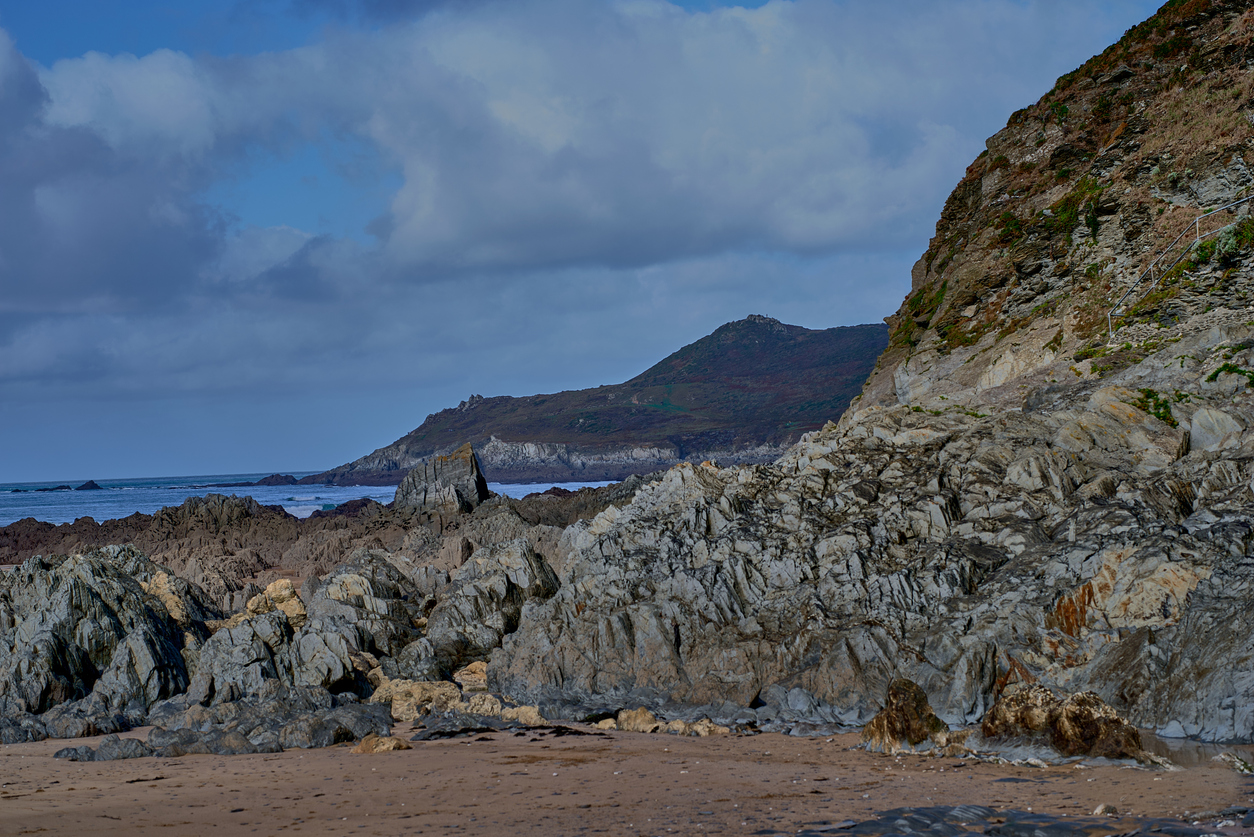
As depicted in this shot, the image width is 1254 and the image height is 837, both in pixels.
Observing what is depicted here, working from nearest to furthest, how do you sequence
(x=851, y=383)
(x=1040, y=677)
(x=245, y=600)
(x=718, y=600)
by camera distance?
1. (x=1040, y=677)
2. (x=718, y=600)
3. (x=245, y=600)
4. (x=851, y=383)

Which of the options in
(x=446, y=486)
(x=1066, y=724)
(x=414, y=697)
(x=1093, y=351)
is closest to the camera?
(x=1066, y=724)

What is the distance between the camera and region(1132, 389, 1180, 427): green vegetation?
2142 centimetres

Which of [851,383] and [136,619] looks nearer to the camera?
[136,619]

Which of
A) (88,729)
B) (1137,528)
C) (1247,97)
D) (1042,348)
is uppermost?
(1247,97)

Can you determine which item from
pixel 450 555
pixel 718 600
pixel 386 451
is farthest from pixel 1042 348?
pixel 386 451

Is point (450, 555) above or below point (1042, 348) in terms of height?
below

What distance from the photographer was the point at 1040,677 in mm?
14469

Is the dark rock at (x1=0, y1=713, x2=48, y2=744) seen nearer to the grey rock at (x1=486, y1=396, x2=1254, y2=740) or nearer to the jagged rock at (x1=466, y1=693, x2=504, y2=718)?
the jagged rock at (x1=466, y1=693, x2=504, y2=718)

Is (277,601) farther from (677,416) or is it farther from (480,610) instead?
(677,416)

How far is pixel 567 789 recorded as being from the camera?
40.6 feet

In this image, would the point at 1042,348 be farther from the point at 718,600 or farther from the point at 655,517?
the point at 718,600

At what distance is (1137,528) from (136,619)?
20.8 metres

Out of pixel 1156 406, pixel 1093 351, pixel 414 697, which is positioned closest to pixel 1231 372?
pixel 1156 406

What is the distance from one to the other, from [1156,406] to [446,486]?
34.1 meters
